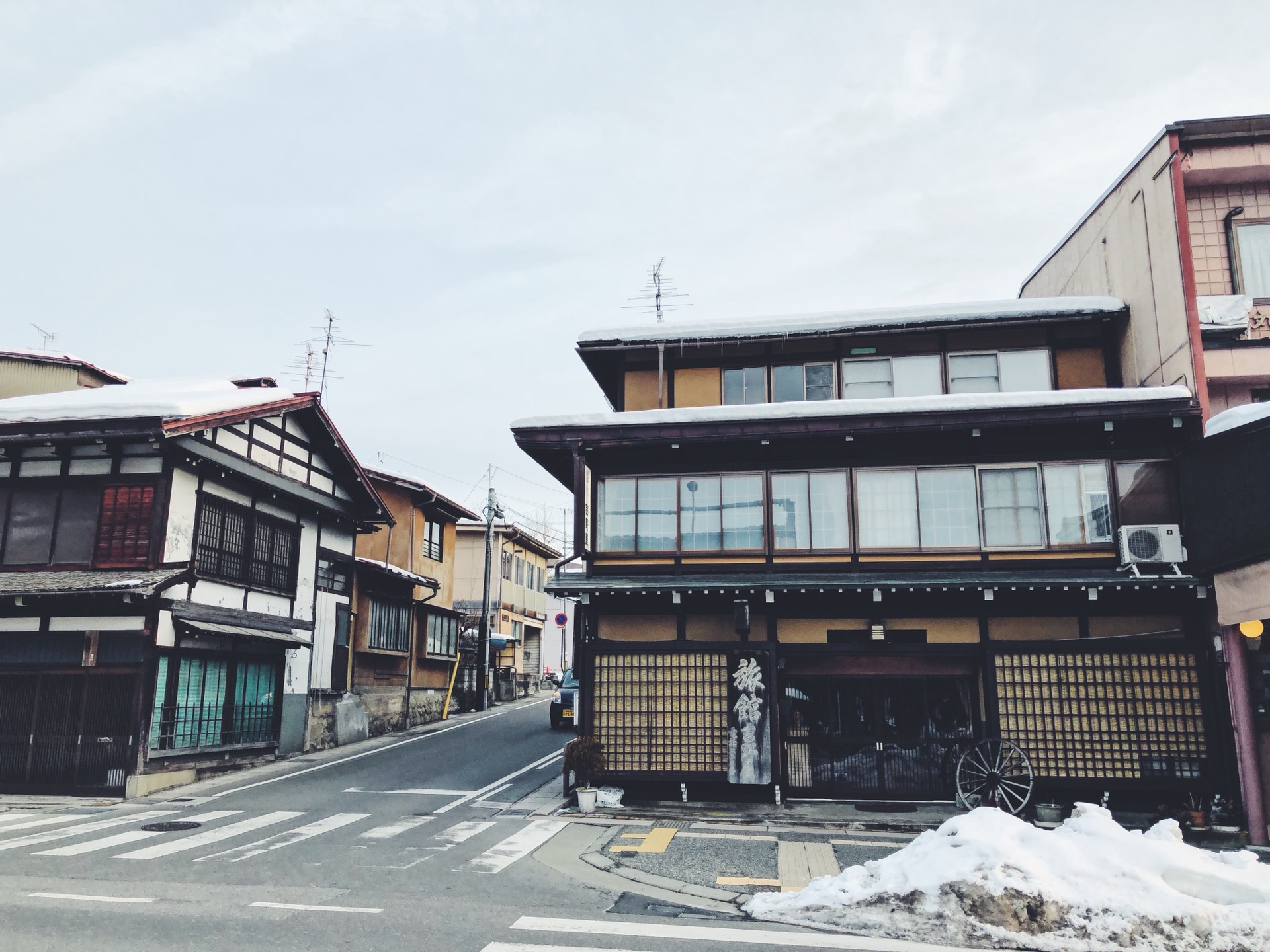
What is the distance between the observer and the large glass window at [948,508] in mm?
16703

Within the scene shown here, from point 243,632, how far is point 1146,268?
2030cm

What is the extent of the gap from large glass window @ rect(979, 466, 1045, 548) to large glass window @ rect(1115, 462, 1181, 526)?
4.90 ft

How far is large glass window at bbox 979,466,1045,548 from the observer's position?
16.5 m

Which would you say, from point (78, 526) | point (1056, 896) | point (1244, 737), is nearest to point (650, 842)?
point (1056, 896)

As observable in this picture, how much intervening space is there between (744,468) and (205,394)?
1303cm

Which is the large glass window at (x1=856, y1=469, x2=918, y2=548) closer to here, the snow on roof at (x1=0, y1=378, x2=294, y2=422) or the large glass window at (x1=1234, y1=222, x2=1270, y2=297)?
the large glass window at (x1=1234, y1=222, x2=1270, y2=297)

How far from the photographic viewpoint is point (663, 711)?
1664 cm

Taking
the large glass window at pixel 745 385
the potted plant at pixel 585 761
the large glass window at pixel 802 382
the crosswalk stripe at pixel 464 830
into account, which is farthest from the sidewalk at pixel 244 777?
the large glass window at pixel 802 382

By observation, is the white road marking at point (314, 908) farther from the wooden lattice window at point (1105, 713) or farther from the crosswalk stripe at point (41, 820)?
the wooden lattice window at point (1105, 713)

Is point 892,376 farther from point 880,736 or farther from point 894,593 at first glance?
point 880,736

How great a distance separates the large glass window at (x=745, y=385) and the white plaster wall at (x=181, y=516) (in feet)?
38.5

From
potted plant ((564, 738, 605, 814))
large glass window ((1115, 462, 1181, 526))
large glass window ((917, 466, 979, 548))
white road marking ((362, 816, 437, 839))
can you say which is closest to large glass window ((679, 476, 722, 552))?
large glass window ((917, 466, 979, 548))

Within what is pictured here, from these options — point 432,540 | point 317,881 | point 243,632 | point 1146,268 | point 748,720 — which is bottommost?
point 317,881

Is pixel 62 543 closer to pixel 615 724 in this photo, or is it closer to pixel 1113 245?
pixel 615 724
